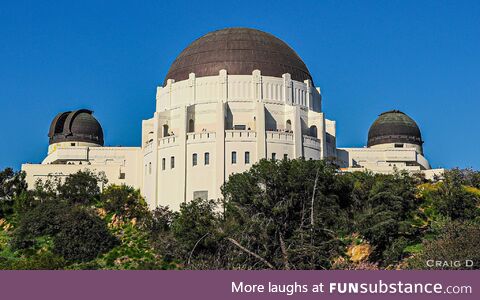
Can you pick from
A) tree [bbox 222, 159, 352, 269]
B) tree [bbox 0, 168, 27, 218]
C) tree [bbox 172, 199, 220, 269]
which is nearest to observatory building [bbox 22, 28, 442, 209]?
tree [bbox 0, 168, 27, 218]

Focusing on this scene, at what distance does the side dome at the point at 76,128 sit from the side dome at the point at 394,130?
29.7 metres

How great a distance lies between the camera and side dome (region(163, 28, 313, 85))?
81875 millimetres

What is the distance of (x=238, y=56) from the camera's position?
82.2 meters

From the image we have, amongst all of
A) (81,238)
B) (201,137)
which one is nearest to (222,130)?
(201,137)

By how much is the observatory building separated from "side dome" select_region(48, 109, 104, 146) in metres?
2.84

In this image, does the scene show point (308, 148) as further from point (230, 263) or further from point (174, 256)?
point (230, 263)

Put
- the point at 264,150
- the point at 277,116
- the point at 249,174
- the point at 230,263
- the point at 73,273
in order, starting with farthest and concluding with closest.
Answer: the point at 277,116 < the point at 264,150 < the point at 249,174 < the point at 230,263 < the point at 73,273

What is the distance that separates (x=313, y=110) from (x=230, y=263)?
122 feet

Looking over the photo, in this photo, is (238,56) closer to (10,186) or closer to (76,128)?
(76,128)

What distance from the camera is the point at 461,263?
149 feet

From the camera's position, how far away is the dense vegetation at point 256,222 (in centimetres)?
5247

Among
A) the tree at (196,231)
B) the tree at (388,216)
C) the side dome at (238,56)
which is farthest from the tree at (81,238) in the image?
the tree at (388,216)

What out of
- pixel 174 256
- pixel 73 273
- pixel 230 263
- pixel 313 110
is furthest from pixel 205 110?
pixel 73 273

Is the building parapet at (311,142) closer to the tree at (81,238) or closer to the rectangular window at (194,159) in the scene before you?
the rectangular window at (194,159)
